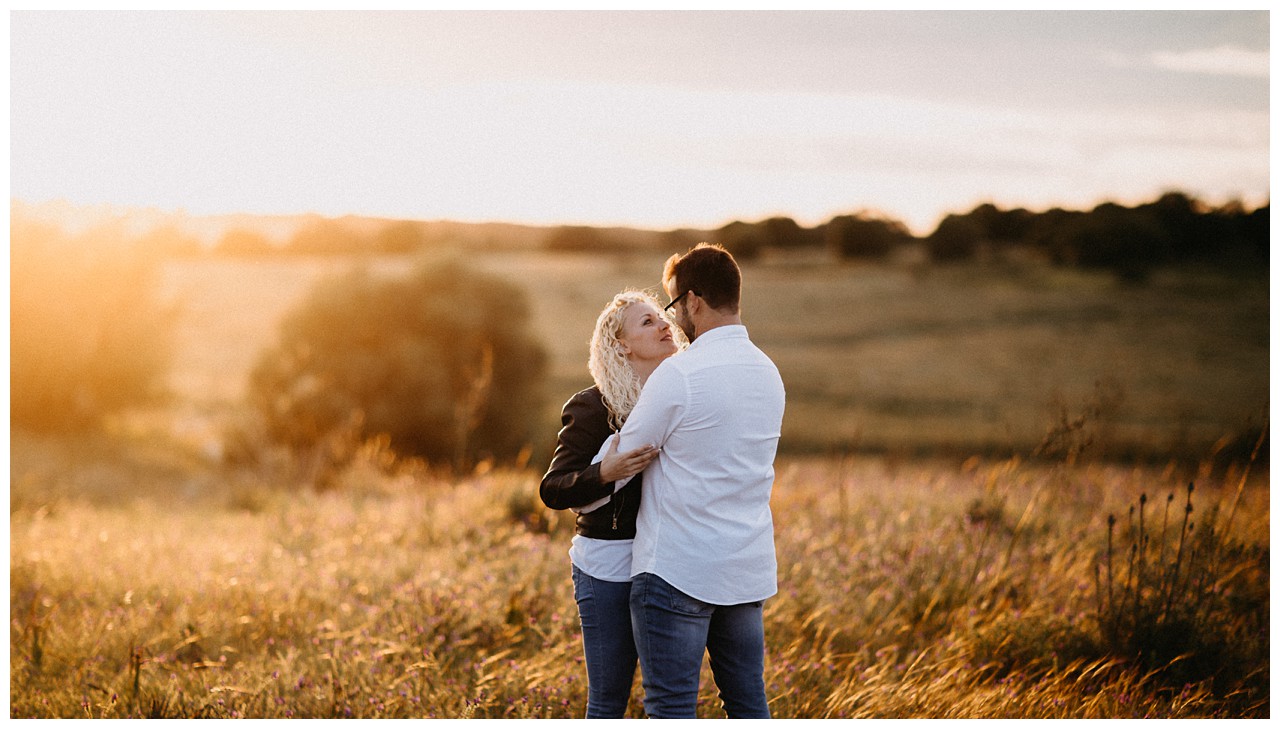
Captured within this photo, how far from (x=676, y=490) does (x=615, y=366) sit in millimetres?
409

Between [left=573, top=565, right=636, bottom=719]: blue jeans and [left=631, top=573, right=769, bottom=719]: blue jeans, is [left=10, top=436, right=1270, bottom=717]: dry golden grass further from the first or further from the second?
[left=631, top=573, right=769, bottom=719]: blue jeans

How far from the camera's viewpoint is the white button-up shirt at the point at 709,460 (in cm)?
234

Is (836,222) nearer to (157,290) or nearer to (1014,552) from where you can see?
(157,290)

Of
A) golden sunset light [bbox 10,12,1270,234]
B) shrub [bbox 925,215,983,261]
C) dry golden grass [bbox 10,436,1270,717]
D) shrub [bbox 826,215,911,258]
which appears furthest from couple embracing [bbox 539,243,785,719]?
shrub [bbox 826,215,911,258]

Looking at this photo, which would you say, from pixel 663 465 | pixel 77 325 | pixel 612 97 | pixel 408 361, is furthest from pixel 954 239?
pixel 663 465

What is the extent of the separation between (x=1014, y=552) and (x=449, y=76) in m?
4.26

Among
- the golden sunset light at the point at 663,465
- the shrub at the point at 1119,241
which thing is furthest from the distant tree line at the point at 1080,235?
the golden sunset light at the point at 663,465

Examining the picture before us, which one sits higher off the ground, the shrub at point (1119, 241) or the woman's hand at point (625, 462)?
the shrub at point (1119, 241)

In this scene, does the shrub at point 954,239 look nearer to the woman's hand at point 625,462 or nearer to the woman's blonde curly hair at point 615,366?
the woman's blonde curly hair at point 615,366

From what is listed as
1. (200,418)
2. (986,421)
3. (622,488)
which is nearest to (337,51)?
(622,488)

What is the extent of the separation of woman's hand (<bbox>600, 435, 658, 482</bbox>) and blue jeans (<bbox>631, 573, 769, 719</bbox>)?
0.31 meters

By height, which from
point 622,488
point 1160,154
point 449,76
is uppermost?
point 449,76

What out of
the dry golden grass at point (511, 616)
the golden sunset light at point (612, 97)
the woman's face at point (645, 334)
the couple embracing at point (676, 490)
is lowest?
the dry golden grass at point (511, 616)

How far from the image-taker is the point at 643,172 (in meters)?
7.28
